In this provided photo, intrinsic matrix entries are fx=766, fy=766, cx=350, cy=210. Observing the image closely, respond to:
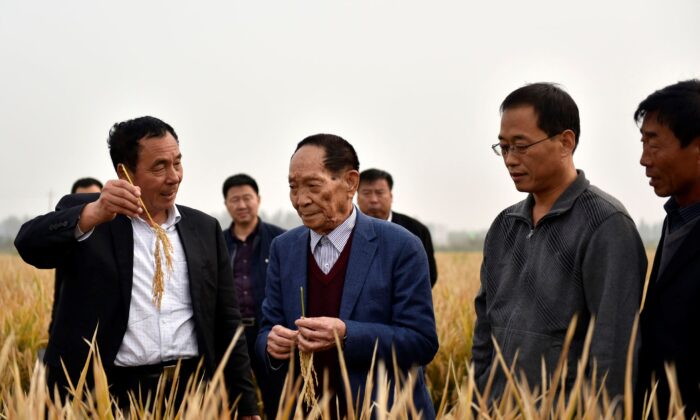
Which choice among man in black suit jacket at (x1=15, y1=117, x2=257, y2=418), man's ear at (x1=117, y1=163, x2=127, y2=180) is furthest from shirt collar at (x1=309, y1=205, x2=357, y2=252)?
man's ear at (x1=117, y1=163, x2=127, y2=180)

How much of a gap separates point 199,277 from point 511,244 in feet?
4.03

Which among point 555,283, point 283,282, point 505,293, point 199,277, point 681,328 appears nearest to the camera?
point 681,328

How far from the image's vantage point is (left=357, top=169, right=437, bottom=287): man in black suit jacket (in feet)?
18.7

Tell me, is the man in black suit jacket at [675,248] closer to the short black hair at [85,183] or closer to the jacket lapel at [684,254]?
the jacket lapel at [684,254]

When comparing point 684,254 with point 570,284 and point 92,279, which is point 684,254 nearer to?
point 570,284

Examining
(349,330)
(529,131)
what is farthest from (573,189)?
(349,330)

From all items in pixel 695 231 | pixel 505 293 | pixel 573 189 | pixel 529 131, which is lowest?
pixel 505 293

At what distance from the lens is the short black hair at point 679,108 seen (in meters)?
2.24

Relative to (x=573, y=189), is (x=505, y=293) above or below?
below

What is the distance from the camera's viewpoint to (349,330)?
7.88ft

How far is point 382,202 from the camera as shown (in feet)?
18.8

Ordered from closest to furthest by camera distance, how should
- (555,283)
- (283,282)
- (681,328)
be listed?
(681,328) < (555,283) < (283,282)

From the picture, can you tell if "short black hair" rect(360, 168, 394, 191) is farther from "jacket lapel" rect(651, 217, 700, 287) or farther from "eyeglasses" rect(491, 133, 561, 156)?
"jacket lapel" rect(651, 217, 700, 287)

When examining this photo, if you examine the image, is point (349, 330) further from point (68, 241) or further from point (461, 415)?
point (68, 241)
